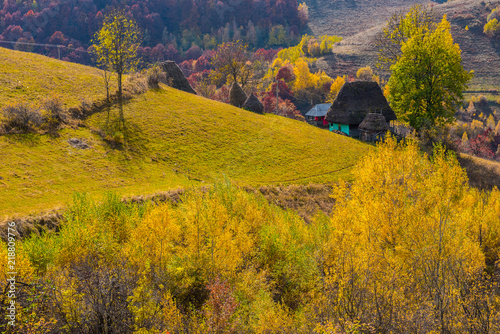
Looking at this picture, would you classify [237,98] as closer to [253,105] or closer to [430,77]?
[253,105]

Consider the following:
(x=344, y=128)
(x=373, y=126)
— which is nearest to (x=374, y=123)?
(x=373, y=126)

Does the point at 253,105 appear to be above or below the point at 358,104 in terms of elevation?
below

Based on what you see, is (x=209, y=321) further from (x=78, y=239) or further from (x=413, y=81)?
(x=413, y=81)

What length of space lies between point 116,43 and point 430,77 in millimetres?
37786

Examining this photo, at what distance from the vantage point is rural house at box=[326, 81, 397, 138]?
47.2 m

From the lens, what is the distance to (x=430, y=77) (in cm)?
4094

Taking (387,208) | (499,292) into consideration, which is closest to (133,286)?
(387,208)

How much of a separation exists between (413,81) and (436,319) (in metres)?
36.9

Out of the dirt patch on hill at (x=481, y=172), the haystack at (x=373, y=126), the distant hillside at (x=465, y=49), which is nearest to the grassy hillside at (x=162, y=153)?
the haystack at (x=373, y=126)

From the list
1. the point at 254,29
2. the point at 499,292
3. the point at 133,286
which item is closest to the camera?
the point at 133,286

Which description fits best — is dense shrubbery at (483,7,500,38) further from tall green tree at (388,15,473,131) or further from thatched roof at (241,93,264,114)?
thatched roof at (241,93,264,114)

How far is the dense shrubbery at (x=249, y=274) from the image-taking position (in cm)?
980

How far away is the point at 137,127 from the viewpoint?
3247 centimetres

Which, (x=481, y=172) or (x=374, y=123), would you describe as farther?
(x=374, y=123)
